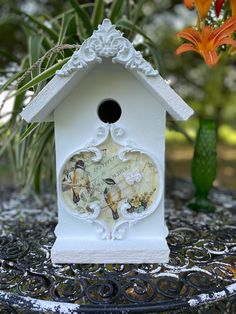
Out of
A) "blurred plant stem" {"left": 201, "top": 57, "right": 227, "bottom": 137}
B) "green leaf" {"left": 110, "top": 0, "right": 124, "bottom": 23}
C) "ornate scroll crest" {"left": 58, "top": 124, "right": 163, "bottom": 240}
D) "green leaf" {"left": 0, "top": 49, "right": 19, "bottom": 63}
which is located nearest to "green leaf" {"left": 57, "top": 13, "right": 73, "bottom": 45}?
"green leaf" {"left": 110, "top": 0, "right": 124, "bottom": 23}

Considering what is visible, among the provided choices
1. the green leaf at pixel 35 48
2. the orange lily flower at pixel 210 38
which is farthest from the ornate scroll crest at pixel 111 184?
the green leaf at pixel 35 48

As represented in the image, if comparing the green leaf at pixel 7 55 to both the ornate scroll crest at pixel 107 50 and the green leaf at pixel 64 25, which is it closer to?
the green leaf at pixel 64 25

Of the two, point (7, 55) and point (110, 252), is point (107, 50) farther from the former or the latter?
point (7, 55)

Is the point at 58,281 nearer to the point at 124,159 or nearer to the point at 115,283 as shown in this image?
the point at 115,283

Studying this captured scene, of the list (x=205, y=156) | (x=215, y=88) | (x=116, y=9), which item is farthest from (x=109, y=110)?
(x=215, y=88)

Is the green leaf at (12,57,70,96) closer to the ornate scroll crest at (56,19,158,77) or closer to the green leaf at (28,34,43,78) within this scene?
the ornate scroll crest at (56,19,158,77)

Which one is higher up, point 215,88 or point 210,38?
point 215,88
